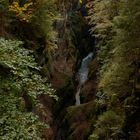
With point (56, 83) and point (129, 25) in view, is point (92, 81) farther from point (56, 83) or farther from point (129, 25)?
point (129, 25)

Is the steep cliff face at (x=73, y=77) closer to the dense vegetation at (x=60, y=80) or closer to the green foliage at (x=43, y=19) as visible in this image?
the dense vegetation at (x=60, y=80)

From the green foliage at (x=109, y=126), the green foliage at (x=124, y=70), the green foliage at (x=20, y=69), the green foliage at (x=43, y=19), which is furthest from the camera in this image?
the green foliage at (x=43, y=19)

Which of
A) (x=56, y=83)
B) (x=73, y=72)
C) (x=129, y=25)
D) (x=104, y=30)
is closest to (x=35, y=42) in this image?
(x=104, y=30)

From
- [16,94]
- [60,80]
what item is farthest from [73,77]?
[16,94]

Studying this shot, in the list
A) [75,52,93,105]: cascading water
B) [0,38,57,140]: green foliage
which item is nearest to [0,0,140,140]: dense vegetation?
[0,38,57,140]: green foliage

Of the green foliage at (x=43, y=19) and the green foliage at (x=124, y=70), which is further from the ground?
the green foliage at (x=43, y=19)

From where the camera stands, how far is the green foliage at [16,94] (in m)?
7.67

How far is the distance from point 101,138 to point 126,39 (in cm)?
465

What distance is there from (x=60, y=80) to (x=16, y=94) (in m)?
18.4

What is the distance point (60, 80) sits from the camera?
26.8 m

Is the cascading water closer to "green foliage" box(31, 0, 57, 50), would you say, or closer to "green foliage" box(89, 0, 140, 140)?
"green foliage" box(31, 0, 57, 50)

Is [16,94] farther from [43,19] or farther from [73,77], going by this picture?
[73,77]

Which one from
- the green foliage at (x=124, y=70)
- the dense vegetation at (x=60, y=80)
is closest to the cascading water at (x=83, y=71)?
the dense vegetation at (x=60, y=80)

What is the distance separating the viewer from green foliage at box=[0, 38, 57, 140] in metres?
7.67
